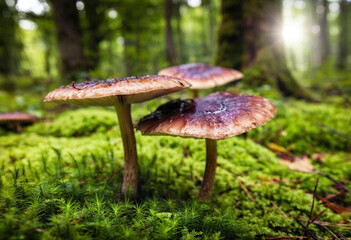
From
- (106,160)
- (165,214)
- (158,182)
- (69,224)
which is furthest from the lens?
(106,160)

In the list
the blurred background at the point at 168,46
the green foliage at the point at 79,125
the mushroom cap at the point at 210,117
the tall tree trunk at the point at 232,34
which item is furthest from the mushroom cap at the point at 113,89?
the tall tree trunk at the point at 232,34

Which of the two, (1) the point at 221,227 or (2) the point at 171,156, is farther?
(2) the point at 171,156

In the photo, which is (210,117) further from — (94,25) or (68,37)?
(94,25)

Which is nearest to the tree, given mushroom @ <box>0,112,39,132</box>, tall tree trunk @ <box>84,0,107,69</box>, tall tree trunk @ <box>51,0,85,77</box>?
mushroom @ <box>0,112,39,132</box>

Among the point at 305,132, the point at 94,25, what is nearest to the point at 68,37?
the point at 94,25

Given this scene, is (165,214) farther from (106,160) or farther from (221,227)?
(106,160)

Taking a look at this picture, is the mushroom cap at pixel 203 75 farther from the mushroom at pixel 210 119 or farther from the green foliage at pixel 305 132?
the green foliage at pixel 305 132

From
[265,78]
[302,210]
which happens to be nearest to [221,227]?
[302,210]
